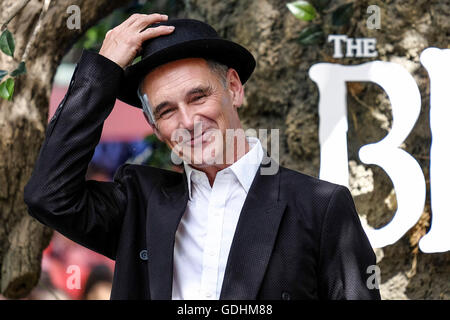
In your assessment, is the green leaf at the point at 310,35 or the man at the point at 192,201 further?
the green leaf at the point at 310,35

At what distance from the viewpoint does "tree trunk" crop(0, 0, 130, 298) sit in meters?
2.33

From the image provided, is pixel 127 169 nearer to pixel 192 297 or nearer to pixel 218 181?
pixel 218 181

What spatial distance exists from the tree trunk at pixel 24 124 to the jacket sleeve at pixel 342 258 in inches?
53.3

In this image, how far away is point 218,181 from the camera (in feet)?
5.42

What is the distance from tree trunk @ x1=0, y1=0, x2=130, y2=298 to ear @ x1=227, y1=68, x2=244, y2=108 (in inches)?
38.9

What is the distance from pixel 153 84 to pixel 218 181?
328 millimetres

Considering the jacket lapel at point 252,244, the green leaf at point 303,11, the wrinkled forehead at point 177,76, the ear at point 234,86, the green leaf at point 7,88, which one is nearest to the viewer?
the jacket lapel at point 252,244

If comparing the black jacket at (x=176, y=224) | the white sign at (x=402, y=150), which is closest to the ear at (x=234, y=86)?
the black jacket at (x=176, y=224)

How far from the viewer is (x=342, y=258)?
1564 millimetres

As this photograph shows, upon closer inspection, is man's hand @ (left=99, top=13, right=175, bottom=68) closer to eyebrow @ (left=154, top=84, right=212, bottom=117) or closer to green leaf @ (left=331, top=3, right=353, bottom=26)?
eyebrow @ (left=154, top=84, right=212, bottom=117)

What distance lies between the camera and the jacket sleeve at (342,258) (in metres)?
1.55

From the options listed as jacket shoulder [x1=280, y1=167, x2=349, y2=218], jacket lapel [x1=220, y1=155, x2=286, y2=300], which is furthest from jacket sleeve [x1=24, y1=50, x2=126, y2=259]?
jacket shoulder [x1=280, y1=167, x2=349, y2=218]

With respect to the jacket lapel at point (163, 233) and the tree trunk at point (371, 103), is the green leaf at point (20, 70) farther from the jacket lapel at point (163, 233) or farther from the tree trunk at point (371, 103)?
the tree trunk at point (371, 103)
